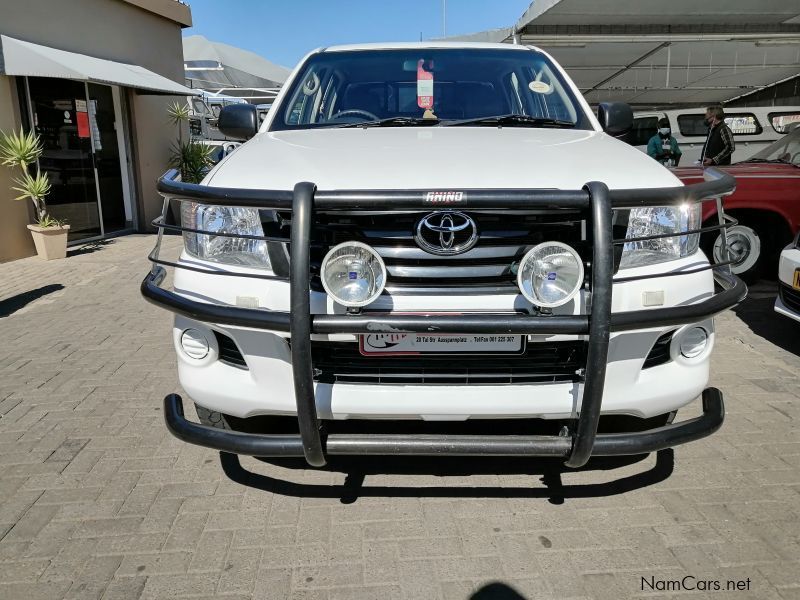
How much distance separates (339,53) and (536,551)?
10.4 feet

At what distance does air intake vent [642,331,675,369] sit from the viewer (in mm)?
2436

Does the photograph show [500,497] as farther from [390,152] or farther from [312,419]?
[390,152]

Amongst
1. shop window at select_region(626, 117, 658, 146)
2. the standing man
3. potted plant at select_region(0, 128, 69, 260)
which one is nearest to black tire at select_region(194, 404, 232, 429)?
potted plant at select_region(0, 128, 69, 260)

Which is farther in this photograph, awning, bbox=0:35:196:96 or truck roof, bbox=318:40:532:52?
awning, bbox=0:35:196:96

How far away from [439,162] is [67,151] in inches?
365

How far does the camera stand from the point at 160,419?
3.66m

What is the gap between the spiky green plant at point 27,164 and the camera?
843cm

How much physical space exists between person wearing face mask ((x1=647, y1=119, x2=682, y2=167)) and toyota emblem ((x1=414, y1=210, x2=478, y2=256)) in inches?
451

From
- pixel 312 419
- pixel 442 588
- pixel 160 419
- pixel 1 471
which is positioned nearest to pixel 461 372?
pixel 312 419

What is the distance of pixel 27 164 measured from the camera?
8648mm

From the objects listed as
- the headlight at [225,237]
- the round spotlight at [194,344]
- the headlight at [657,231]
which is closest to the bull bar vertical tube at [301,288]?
the headlight at [225,237]

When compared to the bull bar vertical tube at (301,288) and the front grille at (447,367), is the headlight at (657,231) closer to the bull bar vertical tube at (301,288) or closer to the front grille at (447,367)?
the front grille at (447,367)

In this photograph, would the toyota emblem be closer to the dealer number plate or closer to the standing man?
the dealer number plate

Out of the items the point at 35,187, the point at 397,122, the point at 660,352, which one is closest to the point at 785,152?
the point at 397,122
